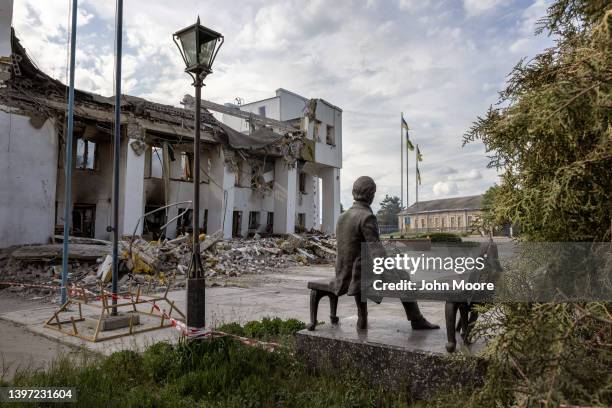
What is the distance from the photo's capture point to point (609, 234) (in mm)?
2328

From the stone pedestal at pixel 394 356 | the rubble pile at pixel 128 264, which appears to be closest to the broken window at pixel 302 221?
the rubble pile at pixel 128 264

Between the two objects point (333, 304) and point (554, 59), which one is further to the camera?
point (333, 304)

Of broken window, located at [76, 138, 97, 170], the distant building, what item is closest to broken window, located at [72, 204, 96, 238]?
broken window, located at [76, 138, 97, 170]

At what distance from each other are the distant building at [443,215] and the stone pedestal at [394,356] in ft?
188

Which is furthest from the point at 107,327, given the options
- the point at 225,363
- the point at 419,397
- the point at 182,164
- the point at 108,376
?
the point at 182,164

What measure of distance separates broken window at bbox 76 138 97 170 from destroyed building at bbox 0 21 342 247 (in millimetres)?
44

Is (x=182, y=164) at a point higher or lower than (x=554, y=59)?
higher

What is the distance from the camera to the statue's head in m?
4.54

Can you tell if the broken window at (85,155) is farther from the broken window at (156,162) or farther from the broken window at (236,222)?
the broken window at (236,222)

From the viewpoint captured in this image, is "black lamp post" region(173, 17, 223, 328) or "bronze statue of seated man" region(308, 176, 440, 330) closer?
"bronze statue of seated man" region(308, 176, 440, 330)

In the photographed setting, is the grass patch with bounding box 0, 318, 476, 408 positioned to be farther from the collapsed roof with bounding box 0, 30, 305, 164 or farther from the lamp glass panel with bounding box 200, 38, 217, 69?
the collapsed roof with bounding box 0, 30, 305, 164

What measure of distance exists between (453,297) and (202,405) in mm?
2367

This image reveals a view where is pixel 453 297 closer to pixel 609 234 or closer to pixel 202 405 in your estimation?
pixel 609 234

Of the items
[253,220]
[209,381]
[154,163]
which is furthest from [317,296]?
[253,220]
